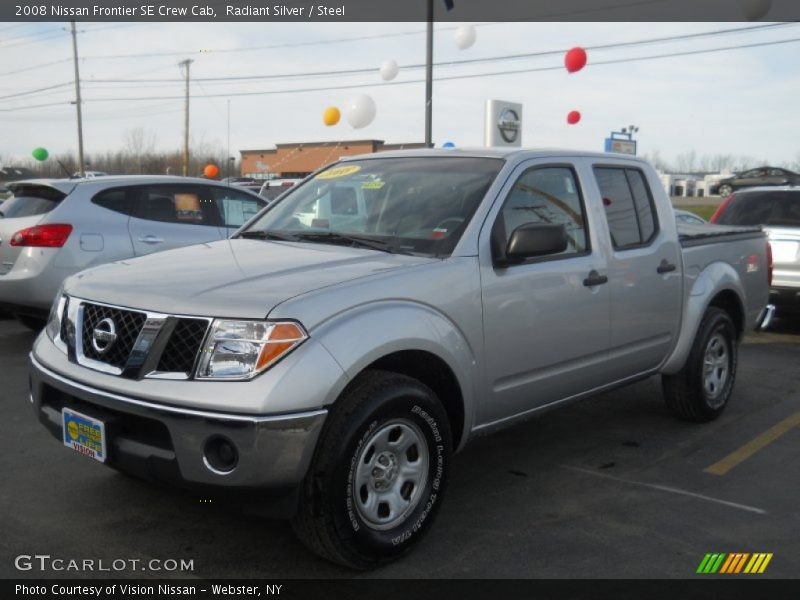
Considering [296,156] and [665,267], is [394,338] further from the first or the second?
[296,156]

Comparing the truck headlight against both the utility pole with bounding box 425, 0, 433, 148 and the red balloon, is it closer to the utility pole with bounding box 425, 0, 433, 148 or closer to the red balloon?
the utility pole with bounding box 425, 0, 433, 148

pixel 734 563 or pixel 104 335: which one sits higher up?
pixel 104 335

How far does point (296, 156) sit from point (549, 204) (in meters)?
65.5

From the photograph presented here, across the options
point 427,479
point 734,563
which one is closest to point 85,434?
point 427,479

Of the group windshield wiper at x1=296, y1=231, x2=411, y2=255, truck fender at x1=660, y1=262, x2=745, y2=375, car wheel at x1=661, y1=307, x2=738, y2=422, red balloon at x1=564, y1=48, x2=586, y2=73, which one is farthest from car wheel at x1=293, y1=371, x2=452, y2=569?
red balloon at x1=564, y1=48, x2=586, y2=73

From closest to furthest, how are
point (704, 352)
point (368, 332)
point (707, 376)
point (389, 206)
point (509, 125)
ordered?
1. point (368, 332)
2. point (389, 206)
3. point (704, 352)
4. point (707, 376)
5. point (509, 125)

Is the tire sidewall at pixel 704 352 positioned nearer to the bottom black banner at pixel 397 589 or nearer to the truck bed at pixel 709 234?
the truck bed at pixel 709 234

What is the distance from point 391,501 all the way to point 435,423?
0.39 m

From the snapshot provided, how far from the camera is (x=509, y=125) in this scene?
1916 cm

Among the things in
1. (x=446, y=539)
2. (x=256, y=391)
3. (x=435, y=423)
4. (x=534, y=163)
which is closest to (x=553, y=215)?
(x=534, y=163)

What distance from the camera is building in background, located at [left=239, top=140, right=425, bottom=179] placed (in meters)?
60.0

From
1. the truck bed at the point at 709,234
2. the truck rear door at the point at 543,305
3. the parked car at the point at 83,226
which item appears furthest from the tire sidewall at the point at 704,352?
the parked car at the point at 83,226

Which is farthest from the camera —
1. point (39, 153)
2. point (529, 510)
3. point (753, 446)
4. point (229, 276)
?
point (39, 153)
